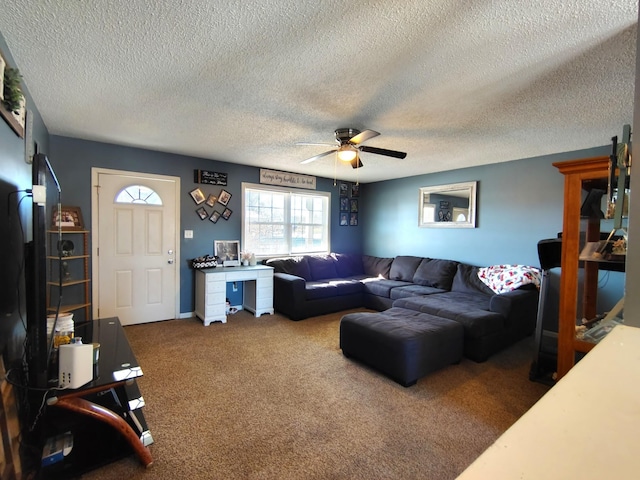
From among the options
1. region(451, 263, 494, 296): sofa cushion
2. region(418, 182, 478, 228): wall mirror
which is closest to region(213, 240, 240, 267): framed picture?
region(418, 182, 478, 228): wall mirror

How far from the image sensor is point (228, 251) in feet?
15.5

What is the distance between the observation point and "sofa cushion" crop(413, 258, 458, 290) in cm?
467

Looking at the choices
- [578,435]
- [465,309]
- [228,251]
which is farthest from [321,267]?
[578,435]

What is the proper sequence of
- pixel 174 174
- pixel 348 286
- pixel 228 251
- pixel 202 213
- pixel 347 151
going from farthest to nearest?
pixel 348 286 → pixel 228 251 → pixel 202 213 → pixel 174 174 → pixel 347 151

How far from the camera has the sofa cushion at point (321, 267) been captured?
17.1 feet

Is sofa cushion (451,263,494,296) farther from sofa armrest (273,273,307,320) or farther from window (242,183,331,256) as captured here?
window (242,183,331,256)

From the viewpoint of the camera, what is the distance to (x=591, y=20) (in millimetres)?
1452

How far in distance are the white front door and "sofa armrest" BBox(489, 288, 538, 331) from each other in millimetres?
4078

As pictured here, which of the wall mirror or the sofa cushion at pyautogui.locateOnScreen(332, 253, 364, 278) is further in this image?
the sofa cushion at pyautogui.locateOnScreen(332, 253, 364, 278)

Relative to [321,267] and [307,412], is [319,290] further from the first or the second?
[307,412]

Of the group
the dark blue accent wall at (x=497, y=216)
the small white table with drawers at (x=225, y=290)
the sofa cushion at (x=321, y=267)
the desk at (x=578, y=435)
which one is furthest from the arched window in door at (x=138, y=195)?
the desk at (x=578, y=435)

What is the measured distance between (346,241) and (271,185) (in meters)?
2.01

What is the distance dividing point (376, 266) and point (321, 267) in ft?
3.69

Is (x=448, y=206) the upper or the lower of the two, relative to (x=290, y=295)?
upper
